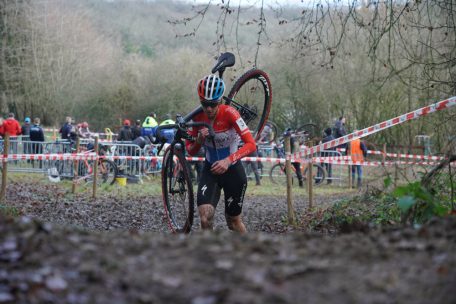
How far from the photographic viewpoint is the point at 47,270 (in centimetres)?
370

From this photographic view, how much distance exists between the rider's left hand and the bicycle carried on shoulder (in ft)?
1.62

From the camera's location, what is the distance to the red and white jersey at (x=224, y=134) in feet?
26.7

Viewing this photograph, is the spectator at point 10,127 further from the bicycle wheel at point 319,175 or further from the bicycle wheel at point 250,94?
the bicycle wheel at point 250,94

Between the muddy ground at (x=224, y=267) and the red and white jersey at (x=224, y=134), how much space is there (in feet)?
11.5

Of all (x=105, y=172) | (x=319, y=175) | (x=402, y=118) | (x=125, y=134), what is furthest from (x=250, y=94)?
(x=125, y=134)

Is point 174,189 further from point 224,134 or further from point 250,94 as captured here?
point 250,94

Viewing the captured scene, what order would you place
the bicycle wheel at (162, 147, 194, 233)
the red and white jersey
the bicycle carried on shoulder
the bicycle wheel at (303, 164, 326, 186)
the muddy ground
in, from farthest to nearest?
the bicycle wheel at (303, 164, 326, 186)
the bicycle wheel at (162, 147, 194, 233)
the bicycle carried on shoulder
the red and white jersey
the muddy ground

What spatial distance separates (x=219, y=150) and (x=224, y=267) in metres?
4.68

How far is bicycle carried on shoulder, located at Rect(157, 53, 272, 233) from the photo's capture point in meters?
8.30

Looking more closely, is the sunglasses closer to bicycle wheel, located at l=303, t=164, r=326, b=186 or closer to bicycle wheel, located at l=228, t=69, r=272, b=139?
bicycle wheel, located at l=228, t=69, r=272, b=139

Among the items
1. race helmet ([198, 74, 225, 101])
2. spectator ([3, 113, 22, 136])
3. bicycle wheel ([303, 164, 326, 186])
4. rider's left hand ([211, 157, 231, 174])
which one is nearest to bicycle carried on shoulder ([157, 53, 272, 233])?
race helmet ([198, 74, 225, 101])

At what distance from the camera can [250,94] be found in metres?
10.7

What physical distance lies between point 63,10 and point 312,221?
38.0m

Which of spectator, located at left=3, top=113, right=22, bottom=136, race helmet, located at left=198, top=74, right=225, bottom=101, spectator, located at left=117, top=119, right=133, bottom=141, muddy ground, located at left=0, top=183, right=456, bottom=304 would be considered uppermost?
spectator, located at left=3, top=113, right=22, bottom=136
